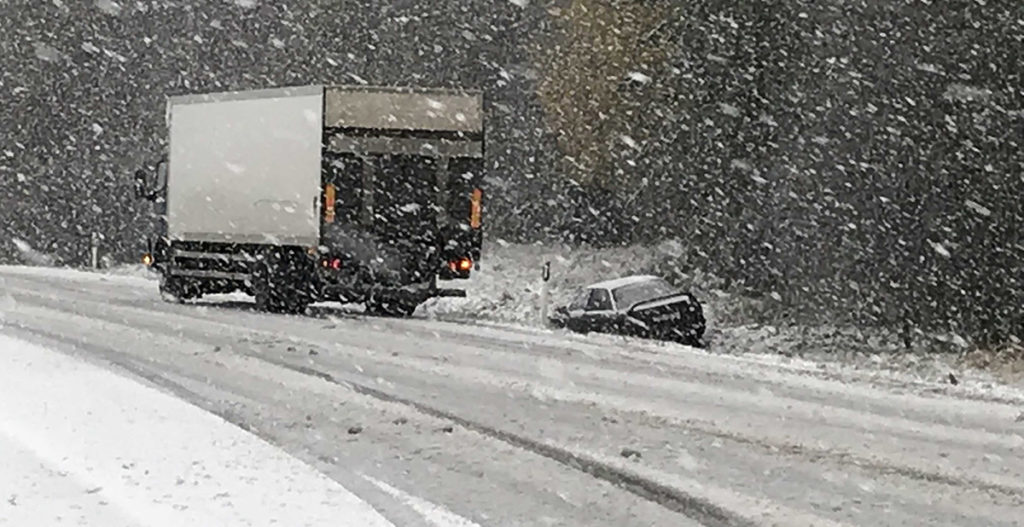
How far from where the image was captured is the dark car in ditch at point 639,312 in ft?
82.8

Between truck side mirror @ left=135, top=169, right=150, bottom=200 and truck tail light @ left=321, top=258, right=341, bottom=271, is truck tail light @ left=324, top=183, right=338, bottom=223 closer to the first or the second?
truck tail light @ left=321, top=258, right=341, bottom=271

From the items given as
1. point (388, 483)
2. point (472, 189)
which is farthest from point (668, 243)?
point (388, 483)

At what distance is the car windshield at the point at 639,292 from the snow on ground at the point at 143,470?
14760 millimetres

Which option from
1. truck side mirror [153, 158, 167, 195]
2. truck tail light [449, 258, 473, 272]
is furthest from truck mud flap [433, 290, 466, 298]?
truck side mirror [153, 158, 167, 195]

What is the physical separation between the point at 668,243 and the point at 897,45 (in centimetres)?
1200

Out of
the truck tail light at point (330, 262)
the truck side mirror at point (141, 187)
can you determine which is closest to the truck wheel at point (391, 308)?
the truck tail light at point (330, 262)

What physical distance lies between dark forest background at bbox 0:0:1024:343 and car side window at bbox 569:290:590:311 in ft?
15.9

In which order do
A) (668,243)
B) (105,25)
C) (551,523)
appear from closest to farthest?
(551,523), (668,243), (105,25)

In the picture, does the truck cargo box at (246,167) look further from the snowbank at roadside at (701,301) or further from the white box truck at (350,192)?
the snowbank at roadside at (701,301)

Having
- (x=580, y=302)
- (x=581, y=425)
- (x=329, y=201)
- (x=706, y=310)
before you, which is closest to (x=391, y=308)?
(x=329, y=201)

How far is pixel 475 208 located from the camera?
23766 mm

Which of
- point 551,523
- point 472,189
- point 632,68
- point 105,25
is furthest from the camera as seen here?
point 105,25

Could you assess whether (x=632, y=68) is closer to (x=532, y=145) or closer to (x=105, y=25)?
(x=532, y=145)

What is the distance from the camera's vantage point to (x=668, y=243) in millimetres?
37281
